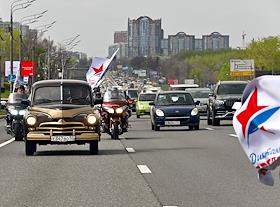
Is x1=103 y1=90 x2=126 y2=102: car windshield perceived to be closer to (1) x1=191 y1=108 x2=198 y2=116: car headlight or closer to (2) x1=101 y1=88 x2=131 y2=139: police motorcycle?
(2) x1=101 y1=88 x2=131 y2=139: police motorcycle

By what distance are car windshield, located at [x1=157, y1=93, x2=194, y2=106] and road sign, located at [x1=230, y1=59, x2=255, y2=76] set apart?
315ft

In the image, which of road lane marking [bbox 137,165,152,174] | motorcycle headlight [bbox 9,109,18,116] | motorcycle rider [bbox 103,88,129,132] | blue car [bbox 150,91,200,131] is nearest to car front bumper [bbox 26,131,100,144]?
road lane marking [bbox 137,165,152,174]

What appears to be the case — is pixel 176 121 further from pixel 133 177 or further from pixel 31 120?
pixel 133 177

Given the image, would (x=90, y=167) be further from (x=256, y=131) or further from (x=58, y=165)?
(x=256, y=131)

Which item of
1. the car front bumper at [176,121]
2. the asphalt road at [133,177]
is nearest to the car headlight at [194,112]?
the car front bumper at [176,121]

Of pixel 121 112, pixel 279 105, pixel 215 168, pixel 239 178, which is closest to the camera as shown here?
pixel 279 105

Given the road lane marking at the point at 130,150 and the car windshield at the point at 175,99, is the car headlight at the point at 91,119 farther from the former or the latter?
the car windshield at the point at 175,99

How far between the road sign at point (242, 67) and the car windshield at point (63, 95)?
362 ft

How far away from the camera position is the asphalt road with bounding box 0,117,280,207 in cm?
1208

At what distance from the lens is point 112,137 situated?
1110 inches

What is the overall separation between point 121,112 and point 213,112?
486 inches

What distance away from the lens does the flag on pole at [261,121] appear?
6.27 m

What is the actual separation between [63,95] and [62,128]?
1.66 metres

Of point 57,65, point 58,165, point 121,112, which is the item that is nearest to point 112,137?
point 121,112
